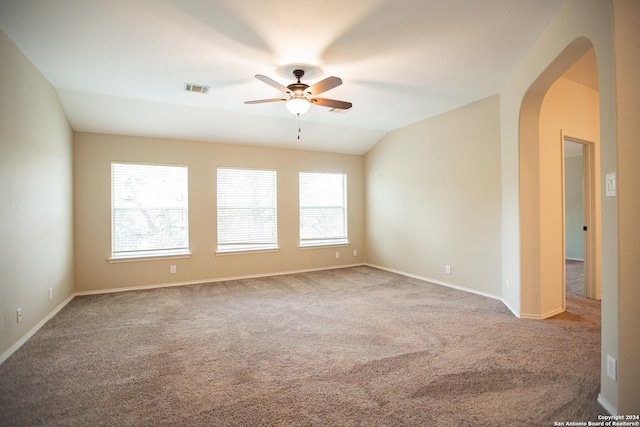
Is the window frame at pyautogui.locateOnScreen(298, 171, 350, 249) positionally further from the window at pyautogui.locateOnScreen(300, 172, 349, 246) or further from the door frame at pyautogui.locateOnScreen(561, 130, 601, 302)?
the door frame at pyautogui.locateOnScreen(561, 130, 601, 302)

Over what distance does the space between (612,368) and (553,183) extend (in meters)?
2.34

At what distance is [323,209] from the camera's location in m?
6.57

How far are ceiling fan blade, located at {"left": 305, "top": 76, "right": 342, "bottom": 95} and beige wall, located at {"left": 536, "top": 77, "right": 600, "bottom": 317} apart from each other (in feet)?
7.68

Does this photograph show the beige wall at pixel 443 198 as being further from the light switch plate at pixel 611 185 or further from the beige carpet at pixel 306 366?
the light switch plate at pixel 611 185

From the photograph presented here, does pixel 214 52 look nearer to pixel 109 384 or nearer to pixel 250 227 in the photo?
pixel 109 384

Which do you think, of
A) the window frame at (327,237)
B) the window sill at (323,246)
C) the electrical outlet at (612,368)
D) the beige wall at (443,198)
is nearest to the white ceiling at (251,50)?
the beige wall at (443,198)

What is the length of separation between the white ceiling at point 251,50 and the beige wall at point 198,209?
49 centimetres

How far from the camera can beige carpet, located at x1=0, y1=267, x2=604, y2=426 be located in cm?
191

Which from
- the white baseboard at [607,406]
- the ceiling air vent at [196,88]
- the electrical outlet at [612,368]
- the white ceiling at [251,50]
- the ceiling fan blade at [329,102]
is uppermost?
the ceiling air vent at [196,88]

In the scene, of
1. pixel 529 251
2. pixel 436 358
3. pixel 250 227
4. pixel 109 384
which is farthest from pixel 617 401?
pixel 250 227

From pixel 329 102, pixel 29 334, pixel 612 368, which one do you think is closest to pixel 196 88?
pixel 329 102

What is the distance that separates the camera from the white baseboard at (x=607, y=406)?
1.80 meters

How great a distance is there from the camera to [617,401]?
5.76ft

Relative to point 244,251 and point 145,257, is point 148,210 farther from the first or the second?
point 244,251
